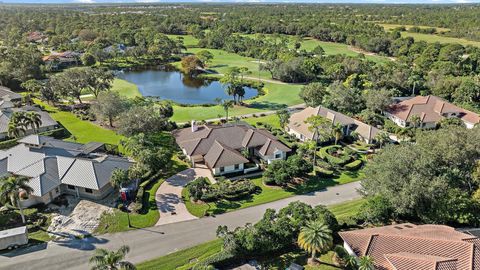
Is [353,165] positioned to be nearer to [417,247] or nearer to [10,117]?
[417,247]

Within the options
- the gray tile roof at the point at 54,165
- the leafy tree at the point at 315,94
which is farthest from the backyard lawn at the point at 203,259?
the leafy tree at the point at 315,94

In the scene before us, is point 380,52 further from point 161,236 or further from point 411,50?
point 161,236

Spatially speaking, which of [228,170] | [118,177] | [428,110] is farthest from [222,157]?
[428,110]

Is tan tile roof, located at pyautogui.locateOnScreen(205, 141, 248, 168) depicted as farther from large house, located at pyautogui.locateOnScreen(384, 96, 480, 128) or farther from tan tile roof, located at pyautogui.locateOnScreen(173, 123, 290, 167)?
large house, located at pyautogui.locateOnScreen(384, 96, 480, 128)

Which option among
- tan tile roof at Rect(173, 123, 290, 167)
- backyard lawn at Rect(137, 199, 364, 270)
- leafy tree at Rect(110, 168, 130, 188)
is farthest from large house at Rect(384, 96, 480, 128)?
leafy tree at Rect(110, 168, 130, 188)

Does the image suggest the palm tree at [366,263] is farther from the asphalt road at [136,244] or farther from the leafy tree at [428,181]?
the asphalt road at [136,244]
